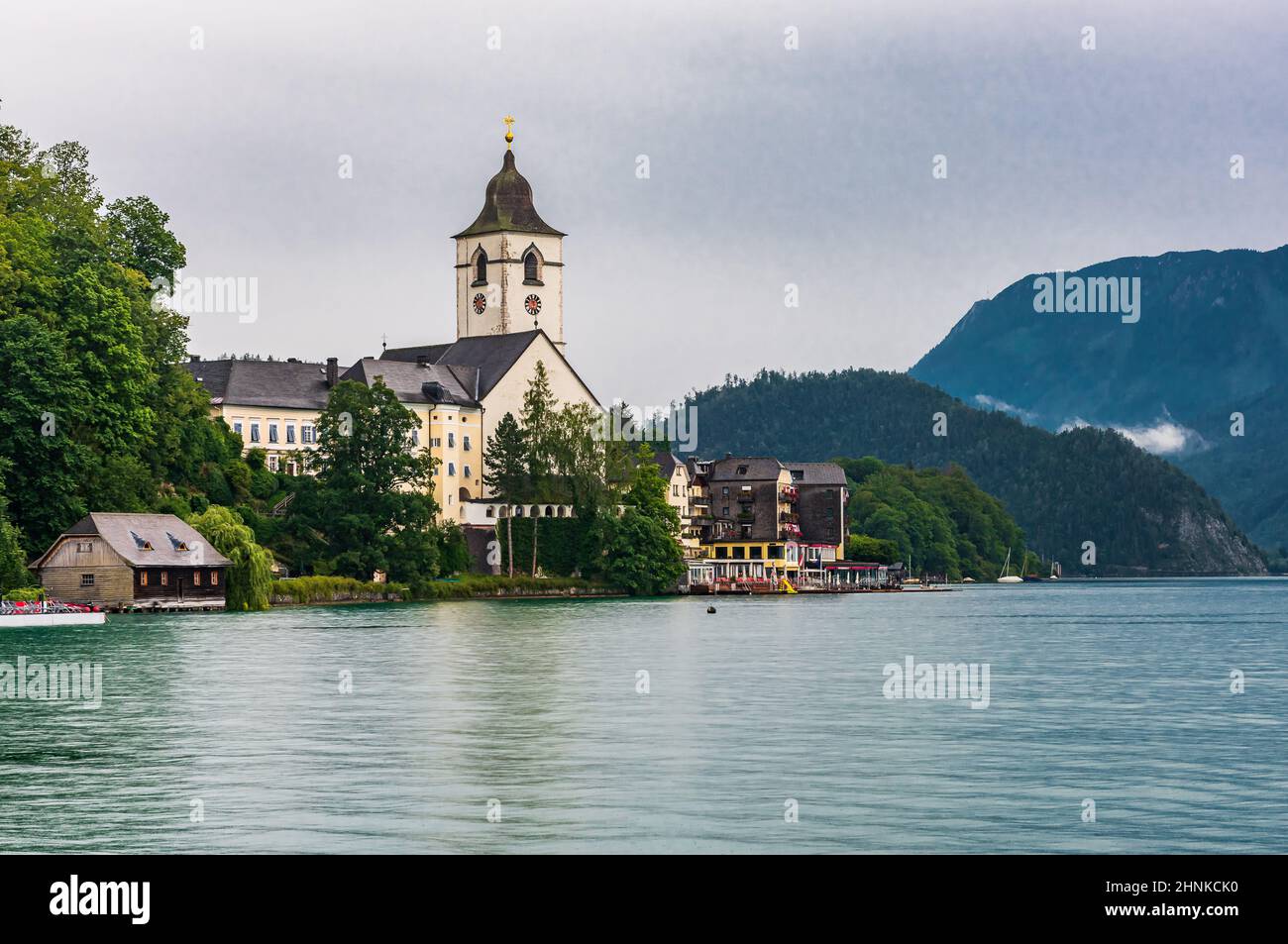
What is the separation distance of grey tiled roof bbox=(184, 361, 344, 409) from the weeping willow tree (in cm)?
3440

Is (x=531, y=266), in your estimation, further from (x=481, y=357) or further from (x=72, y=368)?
(x=72, y=368)

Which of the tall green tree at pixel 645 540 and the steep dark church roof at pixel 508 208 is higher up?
the steep dark church roof at pixel 508 208

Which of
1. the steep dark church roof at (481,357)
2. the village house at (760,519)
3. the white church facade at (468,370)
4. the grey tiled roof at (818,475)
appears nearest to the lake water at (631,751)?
the white church facade at (468,370)

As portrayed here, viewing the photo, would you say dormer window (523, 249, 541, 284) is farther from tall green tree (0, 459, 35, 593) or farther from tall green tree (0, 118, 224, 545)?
tall green tree (0, 459, 35, 593)

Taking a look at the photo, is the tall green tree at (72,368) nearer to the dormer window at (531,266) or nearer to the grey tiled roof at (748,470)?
the dormer window at (531,266)

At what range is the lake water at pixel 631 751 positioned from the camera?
23.7 metres

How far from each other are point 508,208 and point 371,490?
56.8 meters

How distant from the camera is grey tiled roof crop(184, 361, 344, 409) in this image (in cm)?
12700

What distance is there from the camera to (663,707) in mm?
41031

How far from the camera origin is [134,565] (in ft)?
280

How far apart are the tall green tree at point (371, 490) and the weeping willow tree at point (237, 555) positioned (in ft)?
37.1

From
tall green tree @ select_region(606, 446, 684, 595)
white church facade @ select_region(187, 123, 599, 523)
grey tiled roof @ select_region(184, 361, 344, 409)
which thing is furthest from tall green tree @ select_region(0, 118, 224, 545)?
tall green tree @ select_region(606, 446, 684, 595)
